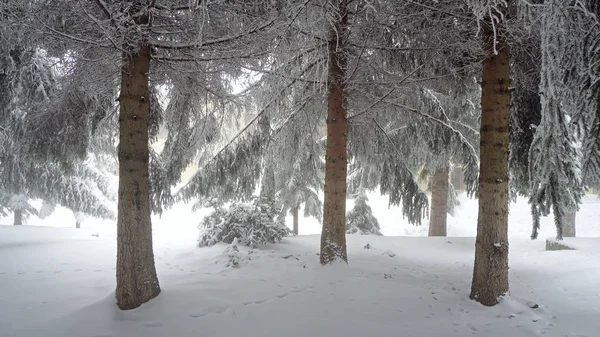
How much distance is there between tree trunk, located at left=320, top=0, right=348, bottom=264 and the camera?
557 centimetres

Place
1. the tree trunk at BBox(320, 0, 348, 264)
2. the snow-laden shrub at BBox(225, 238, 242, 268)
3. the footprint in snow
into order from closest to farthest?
the footprint in snow < the tree trunk at BBox(320, 0, 348, 264) < the snow-laden shrub at BBox(225, 238, 242, 268)

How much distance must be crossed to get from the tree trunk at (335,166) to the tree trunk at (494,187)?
2.14 metres

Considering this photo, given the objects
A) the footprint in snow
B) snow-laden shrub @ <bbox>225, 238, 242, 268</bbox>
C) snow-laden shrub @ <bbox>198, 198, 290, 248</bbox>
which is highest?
snow-laden shrub @ <bbox>198, 198, 290, 248</bbox>

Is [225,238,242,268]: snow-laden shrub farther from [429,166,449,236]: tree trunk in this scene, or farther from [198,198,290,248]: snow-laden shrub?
[429,166,449,236]: tree trunk

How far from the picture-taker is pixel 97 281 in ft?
15.8

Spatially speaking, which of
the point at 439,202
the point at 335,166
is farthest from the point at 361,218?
the point at 335,166

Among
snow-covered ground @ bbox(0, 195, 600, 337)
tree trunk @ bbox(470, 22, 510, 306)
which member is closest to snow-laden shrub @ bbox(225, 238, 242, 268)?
snow-covered ground @ bbox(0, 195, 600, 337)

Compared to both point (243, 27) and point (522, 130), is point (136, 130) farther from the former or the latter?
point (522, 130)

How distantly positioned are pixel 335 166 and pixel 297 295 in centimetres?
230

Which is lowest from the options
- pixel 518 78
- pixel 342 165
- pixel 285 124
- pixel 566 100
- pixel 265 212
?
pixel 265 212

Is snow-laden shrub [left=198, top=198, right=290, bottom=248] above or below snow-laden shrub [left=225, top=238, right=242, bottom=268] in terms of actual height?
above

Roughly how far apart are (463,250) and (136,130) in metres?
7.83

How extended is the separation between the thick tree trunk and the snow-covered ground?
10.2 inches

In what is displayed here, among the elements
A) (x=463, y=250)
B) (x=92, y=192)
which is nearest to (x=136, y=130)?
(x=463, y=250)
